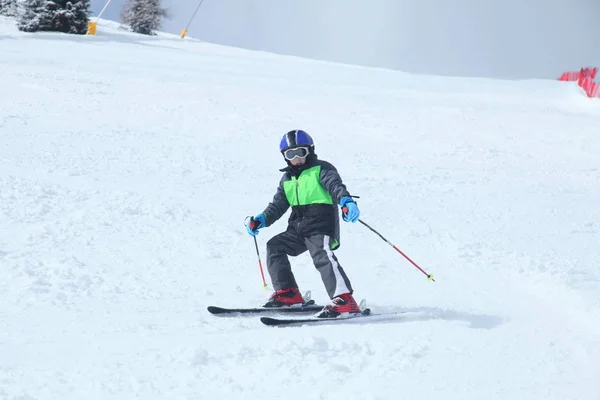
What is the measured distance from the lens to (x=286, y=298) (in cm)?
548

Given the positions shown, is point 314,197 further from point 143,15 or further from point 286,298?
point 143,15

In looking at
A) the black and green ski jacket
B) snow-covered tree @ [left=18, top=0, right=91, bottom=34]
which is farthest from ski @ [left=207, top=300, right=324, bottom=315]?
snow-covered tree @ [left=18, top=0, right=91, bottom=34]

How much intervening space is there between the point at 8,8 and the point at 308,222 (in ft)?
137

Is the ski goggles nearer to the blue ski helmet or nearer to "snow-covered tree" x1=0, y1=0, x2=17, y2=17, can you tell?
the blue ski helmet

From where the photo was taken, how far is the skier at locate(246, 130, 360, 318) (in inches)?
205

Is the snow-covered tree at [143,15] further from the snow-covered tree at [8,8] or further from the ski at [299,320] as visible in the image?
the ski at [299,320]

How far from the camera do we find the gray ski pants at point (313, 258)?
523 cm

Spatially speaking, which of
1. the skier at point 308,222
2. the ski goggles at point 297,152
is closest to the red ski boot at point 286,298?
the skier at point 308,222

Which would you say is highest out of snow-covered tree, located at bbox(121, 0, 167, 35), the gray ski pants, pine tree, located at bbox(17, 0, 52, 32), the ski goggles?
snow-covered tree, located at bbox(121, 0, 167, 35)

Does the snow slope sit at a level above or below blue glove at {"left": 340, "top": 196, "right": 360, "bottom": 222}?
below

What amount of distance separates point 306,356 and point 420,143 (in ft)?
30.9

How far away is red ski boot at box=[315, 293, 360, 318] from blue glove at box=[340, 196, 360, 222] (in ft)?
2.06

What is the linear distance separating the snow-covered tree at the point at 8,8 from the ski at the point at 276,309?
3901cm

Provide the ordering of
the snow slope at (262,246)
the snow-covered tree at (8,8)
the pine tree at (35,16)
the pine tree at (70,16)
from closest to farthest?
1. the snow slope at (262,246)
2. the pine tree at (35,16)
3. the pine tree at (70,16)
4. the snow-covered tree at (8,8)
